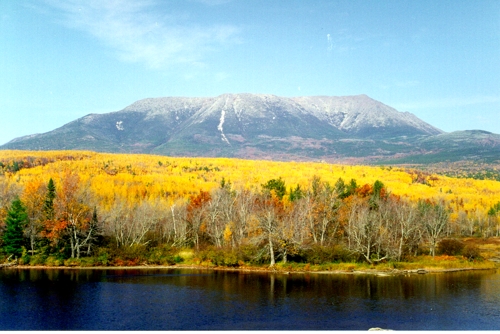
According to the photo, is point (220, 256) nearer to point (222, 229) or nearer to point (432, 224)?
point (222, 229)

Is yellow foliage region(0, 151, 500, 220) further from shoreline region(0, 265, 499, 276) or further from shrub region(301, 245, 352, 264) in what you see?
shrub region(301, 245, 352, 264)

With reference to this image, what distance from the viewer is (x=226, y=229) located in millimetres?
58312

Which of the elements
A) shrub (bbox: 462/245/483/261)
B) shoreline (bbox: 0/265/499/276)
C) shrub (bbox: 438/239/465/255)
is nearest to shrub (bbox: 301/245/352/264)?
shoreline (bbox: 0/265/499/276)

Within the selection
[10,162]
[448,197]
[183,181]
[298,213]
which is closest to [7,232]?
[298,213]

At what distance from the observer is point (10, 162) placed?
116750 mm

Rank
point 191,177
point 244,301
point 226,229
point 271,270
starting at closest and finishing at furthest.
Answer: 1. point 244,301
2. point 271,270
3. point 226,229
4. point 191,177

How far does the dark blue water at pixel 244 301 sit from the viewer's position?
29469mm

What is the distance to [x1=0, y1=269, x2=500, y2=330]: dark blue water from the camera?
29469 mm

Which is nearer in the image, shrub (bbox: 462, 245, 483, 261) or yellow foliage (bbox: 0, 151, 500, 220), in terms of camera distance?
shrub (bbox: 462, 245, 483, 261)

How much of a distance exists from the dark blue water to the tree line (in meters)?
5.40

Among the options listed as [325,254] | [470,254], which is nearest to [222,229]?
[325,254]

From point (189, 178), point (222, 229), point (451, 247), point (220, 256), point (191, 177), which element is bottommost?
point (451, 247)

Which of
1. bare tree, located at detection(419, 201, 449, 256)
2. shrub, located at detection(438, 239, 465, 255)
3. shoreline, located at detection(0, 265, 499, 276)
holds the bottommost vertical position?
shoreline, located at detection(0, 265, 499, 276)

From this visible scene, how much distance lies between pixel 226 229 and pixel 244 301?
23193 millimetres
